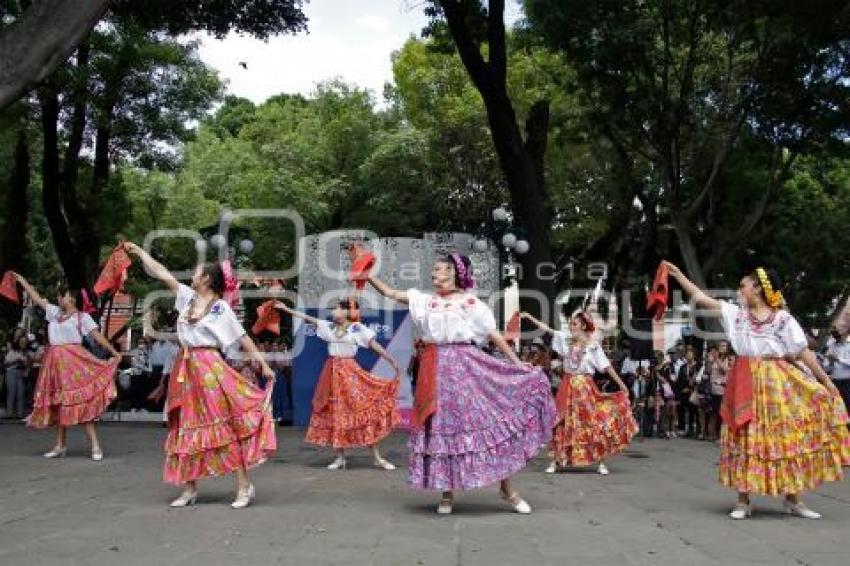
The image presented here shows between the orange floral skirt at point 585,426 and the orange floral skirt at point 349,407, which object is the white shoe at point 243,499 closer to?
the orange floral skirt at point 349,407

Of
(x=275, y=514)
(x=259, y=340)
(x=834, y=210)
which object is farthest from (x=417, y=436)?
(x=834, y=210)

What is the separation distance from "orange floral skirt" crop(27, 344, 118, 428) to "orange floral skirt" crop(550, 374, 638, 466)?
5178 mm

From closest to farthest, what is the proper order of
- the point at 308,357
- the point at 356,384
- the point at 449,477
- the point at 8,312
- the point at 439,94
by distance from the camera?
the point at 449,477 → the point at 356,384 → the point at 308,357 → the point at 8,312 → the point at 439,94

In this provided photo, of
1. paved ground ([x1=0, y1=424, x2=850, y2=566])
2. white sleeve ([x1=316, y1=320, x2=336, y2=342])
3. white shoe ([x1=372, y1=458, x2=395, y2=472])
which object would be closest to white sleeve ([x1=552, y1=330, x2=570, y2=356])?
paved ground ([x1=0, y1=424, x2=850, y2=566])

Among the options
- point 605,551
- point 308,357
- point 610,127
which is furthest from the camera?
point 610,127

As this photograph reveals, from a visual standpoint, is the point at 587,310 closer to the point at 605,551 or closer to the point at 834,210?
the point at 605,551

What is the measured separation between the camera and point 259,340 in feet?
71.5

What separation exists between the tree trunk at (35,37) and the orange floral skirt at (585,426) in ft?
20.7

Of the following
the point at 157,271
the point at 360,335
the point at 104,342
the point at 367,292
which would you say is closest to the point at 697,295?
the point at 157,271

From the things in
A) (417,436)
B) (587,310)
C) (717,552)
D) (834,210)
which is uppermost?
(834,210)

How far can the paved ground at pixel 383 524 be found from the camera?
6062 millimetres

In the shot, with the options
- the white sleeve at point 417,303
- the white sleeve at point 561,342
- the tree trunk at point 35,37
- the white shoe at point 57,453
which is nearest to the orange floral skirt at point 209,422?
the white sleeve at point 417,303

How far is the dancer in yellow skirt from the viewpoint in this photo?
301 inches

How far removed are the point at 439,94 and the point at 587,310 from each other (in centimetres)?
2182
